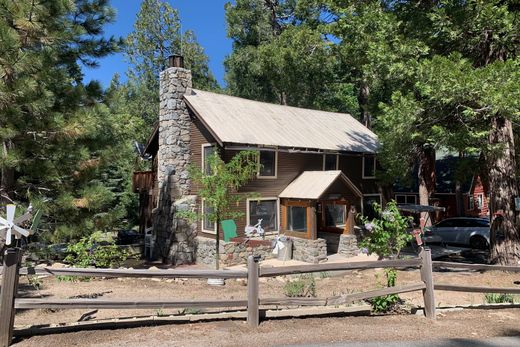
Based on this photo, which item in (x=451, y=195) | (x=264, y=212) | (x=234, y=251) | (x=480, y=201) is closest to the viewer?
(x=234, y=251)

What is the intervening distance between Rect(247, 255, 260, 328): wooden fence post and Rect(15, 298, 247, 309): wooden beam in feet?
0.43

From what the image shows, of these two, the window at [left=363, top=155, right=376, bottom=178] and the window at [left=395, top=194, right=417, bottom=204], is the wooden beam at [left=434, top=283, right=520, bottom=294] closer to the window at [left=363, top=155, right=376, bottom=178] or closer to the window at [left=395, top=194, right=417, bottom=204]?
the window at [left=363, top=155, right=376, bottom=178]

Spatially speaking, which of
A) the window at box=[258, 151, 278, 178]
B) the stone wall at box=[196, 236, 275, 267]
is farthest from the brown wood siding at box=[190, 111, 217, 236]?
the window at box=[258, 151, 278, 178]

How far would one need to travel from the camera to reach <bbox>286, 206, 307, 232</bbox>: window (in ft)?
56.3

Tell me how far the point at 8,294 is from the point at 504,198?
44.2ft

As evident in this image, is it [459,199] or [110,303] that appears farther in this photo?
[459,199]

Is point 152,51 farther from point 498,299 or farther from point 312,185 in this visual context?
point 498,299

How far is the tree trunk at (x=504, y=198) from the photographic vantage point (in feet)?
41.5

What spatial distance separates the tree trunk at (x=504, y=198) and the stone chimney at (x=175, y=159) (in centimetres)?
1205

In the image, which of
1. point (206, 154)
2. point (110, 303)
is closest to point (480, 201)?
point (206, 154)

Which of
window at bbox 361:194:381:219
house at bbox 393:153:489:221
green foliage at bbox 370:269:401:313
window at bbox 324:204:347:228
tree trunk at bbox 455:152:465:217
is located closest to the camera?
green foliage at bbox 370:269:401:313

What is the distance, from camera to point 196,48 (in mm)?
41219

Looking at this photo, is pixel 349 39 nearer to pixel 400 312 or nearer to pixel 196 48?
pixel 400 312

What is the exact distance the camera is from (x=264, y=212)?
17.8 metres
